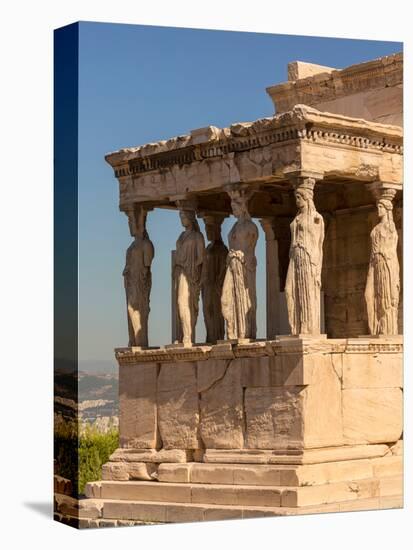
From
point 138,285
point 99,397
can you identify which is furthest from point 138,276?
point 99,397

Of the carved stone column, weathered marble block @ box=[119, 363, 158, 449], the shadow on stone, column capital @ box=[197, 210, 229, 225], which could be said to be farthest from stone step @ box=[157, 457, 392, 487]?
column capital @ box=[197, 210, 229, 225]

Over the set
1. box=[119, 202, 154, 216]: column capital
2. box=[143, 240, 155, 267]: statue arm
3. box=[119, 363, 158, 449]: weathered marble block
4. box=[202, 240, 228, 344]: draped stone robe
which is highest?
box=[119, 202, 154, 216]: column capital

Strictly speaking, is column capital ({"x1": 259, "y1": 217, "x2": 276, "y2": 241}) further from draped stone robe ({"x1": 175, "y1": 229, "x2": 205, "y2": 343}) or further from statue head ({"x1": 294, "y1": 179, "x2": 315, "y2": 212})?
statue head ({"x1": 294, "y1": 179, "x2": 315, "y2": 212})

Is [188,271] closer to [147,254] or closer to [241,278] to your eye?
[147,254]

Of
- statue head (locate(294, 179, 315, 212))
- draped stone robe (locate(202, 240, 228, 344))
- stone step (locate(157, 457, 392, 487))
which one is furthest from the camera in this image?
draped stone robe (locate(202, 240, 228, 344))

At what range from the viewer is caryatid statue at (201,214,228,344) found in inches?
860

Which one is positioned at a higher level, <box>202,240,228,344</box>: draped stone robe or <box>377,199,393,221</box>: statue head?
<box>377,199,393,221</box>: statue head

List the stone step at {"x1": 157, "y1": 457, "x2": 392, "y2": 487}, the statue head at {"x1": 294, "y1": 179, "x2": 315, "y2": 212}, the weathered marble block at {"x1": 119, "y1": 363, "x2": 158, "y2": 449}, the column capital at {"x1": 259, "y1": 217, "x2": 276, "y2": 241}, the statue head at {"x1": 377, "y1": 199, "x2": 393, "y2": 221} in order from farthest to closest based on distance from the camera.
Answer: the column capital at {"x1": 259, "y1": 217, "x2": 276, "y2": 241} < the weathered marble block at {"x1": 119, "y1": 363, "x2": 158, "y2": 449} < the statue head at {"x1": 377, "y1": 199, "x2": 393, "y2": 221} < the statue head at {"x1": 294, "y1": 179, "x2": 315, "y2": 212} < the stone step at {"x1": 157, "y1": 457, "x2": 392, "y2": 487}

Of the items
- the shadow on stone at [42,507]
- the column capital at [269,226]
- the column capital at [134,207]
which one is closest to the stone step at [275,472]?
the shadow on stone at [42,507]

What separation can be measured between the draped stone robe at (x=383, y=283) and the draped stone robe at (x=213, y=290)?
1960mm

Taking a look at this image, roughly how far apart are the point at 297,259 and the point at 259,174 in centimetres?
107

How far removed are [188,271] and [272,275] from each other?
6.54 ft

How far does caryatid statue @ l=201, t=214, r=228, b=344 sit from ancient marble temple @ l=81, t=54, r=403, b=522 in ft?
0.06

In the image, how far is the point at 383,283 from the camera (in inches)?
822
